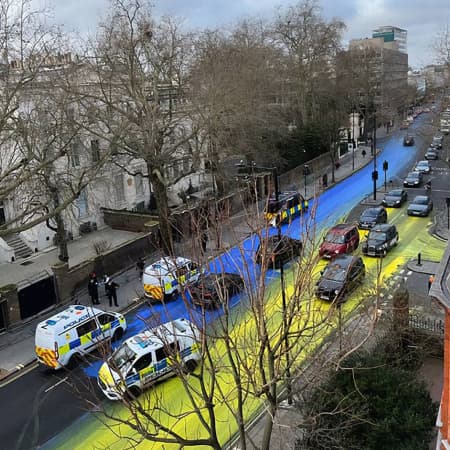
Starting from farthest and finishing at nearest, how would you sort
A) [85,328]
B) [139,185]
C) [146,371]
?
[139,185], [85,328], [146,371]

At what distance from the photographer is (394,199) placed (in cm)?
3597

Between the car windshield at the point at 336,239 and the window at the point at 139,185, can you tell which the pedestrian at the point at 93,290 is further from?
the window at the point at 139,185

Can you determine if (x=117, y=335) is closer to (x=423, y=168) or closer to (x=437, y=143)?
(x=423, y=168)

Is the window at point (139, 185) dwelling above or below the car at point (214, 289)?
below

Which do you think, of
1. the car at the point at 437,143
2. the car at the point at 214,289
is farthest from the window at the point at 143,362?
the car at the point at 437,143

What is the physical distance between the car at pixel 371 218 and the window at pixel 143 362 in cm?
1852

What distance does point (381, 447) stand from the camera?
1127cm

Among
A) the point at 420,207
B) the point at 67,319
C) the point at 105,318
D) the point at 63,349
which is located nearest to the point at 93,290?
the point at 105,318

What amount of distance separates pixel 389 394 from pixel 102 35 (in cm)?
2319

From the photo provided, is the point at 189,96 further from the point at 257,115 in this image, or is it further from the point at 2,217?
the point at 2,217

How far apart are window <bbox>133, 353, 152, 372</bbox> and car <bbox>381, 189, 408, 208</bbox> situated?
24.4m

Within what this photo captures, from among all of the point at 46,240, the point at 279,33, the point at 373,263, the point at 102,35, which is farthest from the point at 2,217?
the point at 279,33

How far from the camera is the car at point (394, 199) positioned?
3569cm

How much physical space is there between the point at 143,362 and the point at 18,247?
54.6ft
